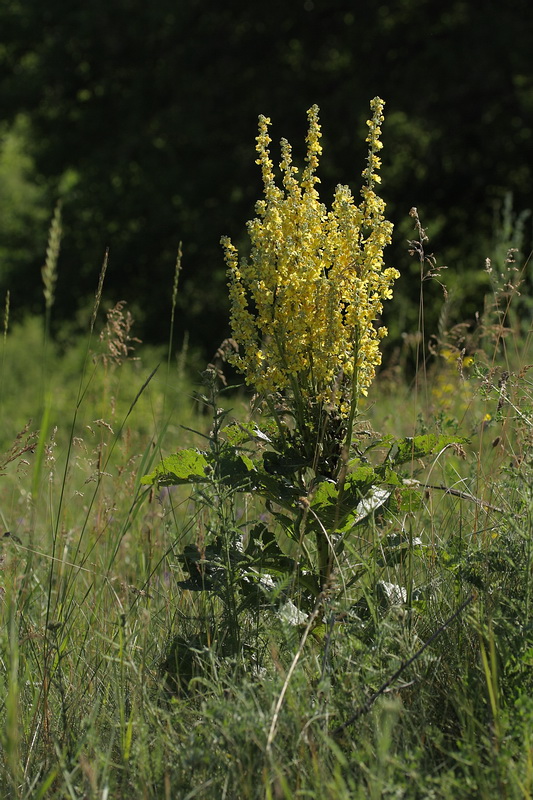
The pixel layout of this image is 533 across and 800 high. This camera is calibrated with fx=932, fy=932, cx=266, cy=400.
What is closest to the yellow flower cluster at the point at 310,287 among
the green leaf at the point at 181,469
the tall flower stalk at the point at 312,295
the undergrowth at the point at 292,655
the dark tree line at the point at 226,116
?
the tall flower stalk at the point at 312,295

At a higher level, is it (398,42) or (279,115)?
(398,42)

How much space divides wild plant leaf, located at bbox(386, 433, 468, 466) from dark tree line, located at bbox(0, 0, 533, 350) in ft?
27.8

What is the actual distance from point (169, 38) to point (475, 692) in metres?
10.8

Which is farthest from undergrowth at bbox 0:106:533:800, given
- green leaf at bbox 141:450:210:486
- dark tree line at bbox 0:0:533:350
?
dark tree line at bbox 0:0:533:350

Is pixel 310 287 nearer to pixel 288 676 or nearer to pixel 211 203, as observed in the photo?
pixel 288 676

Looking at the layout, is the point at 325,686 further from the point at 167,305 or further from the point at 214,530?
the point at 167,305

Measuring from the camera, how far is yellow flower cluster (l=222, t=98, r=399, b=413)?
2490mm

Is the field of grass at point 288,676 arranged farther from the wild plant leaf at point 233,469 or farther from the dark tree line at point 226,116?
the dark tree line at point 226,116

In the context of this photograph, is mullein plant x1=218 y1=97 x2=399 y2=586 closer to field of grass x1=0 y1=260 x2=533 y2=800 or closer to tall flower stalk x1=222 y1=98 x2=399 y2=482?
tall flower stalk x1=222 y1=98 x2=399 y2=482

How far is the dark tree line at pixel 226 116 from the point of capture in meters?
11.0

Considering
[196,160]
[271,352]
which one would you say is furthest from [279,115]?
[271,352]

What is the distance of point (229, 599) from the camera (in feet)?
8.09

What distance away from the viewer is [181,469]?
2.52 m

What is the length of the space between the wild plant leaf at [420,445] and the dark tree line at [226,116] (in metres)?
8.47
